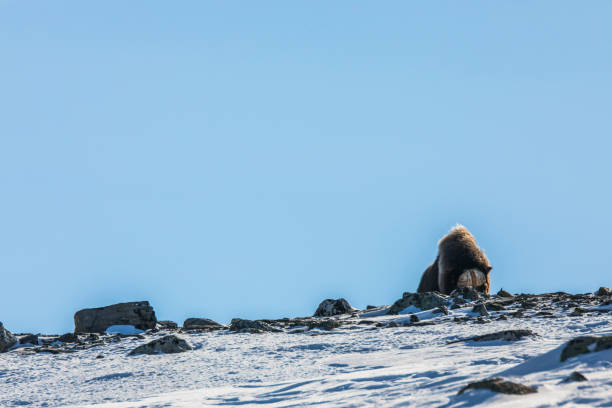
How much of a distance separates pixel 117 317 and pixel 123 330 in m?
0.43

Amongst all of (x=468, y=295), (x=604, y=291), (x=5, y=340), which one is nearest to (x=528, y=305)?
(x=468, y=295)

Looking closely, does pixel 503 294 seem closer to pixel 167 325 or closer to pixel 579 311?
pixel 579 311

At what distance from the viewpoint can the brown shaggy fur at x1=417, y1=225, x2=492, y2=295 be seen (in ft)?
68.4

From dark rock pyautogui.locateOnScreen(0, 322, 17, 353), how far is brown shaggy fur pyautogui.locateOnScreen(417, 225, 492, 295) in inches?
472

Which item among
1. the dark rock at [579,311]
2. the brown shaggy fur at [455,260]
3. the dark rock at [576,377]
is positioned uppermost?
the brown shaggy fur at [455,260]

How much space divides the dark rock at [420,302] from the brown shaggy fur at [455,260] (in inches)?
245

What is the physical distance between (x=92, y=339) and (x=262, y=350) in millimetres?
4121

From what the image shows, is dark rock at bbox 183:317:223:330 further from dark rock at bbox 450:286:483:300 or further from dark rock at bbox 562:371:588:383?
dark rock at bbox 562:371:588:383

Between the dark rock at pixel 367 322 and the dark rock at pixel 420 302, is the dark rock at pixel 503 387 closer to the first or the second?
the dark rock at pixel 367 322

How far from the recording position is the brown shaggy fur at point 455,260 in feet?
68.4

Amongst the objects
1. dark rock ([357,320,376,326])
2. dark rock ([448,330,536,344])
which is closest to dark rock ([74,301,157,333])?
dark rock ([357,320,376,326])

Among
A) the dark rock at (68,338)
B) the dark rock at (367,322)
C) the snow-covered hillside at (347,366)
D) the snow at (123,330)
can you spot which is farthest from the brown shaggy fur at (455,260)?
the dark rock at (68,338)

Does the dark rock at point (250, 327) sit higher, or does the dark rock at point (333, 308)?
the dark rock at point (333, 308)

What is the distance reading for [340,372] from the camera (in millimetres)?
8250
